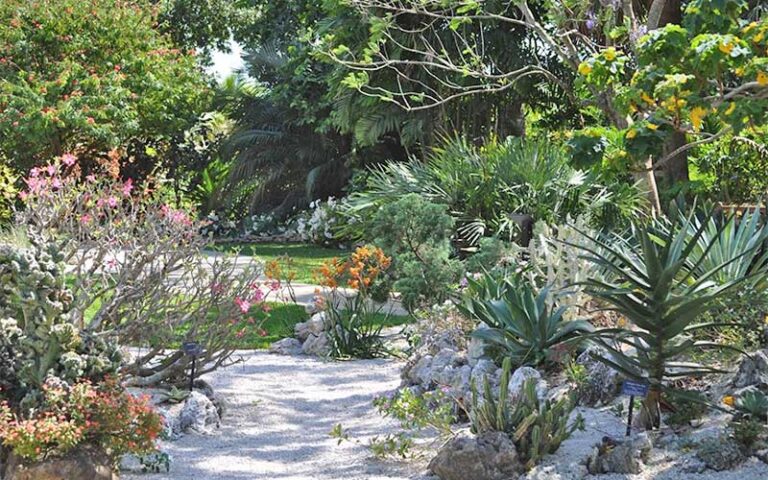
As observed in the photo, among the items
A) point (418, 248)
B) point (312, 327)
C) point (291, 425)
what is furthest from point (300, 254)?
point (291, 425)

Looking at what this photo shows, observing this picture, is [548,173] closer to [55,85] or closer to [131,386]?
[131,386]

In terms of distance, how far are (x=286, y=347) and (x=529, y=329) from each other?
3.67m

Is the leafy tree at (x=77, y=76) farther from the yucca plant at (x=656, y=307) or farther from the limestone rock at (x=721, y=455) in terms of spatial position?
the limestone rock at (x=721, y=455)

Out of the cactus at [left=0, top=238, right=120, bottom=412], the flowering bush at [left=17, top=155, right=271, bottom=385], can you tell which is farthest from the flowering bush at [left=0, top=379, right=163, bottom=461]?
the flowering bush at [left=17, top=155, right=271, bottom=385]

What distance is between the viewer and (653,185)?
11742mm

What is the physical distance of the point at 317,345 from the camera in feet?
32.2

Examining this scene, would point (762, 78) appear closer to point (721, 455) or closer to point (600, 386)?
point (600, 386)

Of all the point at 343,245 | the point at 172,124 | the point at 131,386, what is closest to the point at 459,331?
the point at 131,386

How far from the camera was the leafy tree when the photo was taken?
1908cm

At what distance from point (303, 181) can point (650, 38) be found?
17.8 m

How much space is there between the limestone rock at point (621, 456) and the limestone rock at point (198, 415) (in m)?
2.52

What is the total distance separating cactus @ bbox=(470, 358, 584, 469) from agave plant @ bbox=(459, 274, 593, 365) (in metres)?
1.27

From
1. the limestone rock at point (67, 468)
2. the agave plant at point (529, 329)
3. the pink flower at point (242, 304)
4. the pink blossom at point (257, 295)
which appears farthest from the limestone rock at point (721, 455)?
the pink blossom at point (257, 295)

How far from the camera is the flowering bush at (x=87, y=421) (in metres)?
4.86
